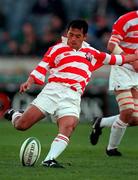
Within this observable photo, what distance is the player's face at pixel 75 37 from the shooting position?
10.7m

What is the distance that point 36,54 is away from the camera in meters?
21.2

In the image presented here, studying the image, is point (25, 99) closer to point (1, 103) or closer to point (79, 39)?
point (1, 103)

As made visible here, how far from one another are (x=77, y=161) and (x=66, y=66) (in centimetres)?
139

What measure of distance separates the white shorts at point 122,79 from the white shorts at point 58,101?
1859 mm

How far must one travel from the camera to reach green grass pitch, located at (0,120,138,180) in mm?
9617

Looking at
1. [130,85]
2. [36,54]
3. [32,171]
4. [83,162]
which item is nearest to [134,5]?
[36,54]

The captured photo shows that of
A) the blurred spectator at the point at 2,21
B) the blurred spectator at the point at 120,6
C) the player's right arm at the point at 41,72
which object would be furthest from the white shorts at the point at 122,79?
the blurred spectator at the point at 2,21

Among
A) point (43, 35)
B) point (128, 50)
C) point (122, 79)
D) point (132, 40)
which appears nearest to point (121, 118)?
point (122, 79)

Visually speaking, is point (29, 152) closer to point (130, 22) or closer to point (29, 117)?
point (29, 117)

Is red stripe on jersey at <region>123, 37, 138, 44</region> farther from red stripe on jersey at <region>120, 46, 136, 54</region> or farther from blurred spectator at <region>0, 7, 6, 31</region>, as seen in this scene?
blurred spectator at <region>0, 7, 6, 31</region>

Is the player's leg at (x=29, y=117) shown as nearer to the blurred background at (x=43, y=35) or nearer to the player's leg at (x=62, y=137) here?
the player's leg at (x=62, y=137)

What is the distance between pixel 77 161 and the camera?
37.5 feet

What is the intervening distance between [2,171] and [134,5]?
12309mm

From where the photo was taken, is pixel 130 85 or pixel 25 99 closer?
pixel 130 85
